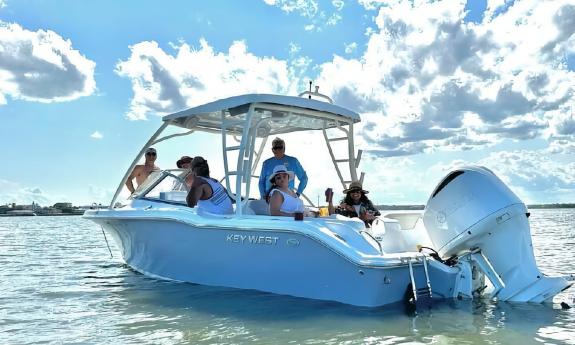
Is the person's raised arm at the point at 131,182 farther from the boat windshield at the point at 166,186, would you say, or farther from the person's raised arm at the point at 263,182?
the person's raised arm at the point at 263,182

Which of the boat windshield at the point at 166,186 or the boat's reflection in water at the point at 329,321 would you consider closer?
the boat's reflection in water at the point at 329,321

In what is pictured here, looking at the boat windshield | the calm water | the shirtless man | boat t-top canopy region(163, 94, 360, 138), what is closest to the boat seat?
boat t-top canopy region(163, 94, 360, 138)

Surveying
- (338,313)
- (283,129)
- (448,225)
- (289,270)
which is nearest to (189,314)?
(289,270)

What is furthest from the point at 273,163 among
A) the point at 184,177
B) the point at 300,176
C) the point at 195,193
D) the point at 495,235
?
the point at 495,235

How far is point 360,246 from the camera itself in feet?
18.2

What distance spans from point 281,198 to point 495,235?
7.80 ft

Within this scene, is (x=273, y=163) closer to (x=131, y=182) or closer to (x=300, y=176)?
(x=300, y=176)

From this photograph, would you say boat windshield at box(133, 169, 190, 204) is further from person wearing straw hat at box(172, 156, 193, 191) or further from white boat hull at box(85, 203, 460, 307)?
white boat hull at box(85, 203, 460, 307)

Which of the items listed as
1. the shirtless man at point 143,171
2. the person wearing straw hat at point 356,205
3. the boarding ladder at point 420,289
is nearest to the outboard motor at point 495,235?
the boarding ladder at point 420,289

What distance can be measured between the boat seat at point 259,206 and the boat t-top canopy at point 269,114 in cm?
94

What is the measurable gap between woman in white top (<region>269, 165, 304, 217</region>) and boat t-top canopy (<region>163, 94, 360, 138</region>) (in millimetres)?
828

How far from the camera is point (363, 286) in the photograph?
5.40 meters

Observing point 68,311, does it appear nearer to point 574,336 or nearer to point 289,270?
point 289,270

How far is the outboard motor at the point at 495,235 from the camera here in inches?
221
